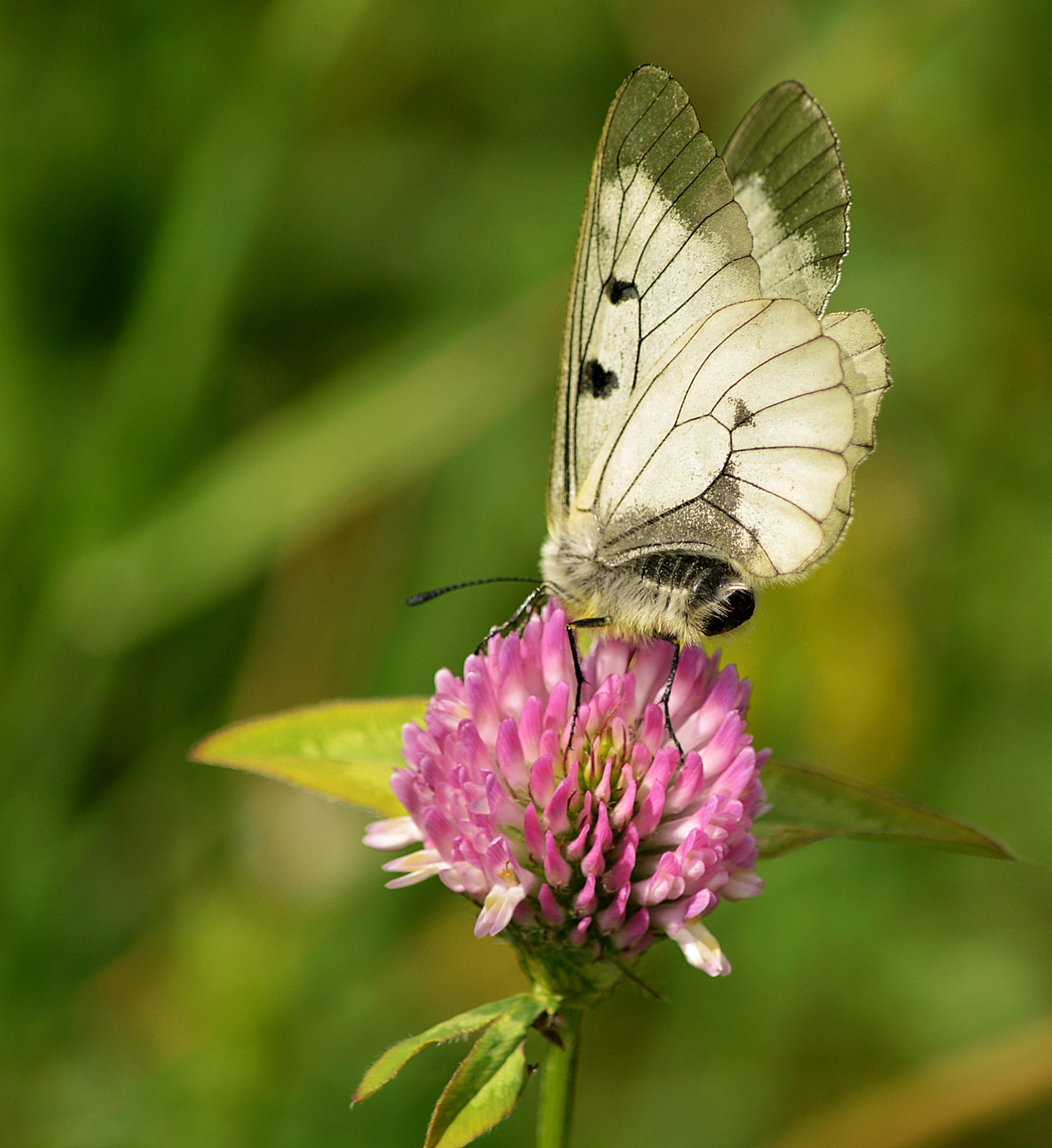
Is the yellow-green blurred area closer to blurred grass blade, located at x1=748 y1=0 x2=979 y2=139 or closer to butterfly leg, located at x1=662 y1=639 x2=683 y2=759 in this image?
blurred grass blade, located at x1=748 y1=0 x2=979 y2=139

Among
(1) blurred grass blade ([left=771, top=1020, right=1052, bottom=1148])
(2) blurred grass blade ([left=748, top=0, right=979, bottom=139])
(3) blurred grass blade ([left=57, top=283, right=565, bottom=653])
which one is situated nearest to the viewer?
(1) blurred grass blade ([left=771, top=1020, right=1052, bottom=1148])

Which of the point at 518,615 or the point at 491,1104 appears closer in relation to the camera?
the point at 491,1104

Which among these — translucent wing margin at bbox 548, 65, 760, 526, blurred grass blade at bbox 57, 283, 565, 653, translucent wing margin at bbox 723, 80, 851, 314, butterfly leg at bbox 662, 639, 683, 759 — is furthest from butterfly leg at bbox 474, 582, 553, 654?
blurred grass blade at bbox 57, 283, 565, 653

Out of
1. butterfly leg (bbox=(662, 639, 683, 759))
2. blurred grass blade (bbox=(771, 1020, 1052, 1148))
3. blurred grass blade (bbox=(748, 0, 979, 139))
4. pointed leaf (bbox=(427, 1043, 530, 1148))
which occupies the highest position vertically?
blurred grass blade (bbox=(748, 0, 979, 139))

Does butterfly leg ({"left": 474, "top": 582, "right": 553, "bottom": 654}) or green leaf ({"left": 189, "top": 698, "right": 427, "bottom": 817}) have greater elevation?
butterfly leg ({"left": 474, "top": 582, "right": 553, "bottom": 654})

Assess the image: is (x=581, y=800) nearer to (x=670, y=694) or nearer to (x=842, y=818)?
(x=670, y=694)

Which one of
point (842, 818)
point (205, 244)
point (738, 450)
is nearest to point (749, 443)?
point (738, 450)

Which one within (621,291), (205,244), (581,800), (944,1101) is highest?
(205,244)

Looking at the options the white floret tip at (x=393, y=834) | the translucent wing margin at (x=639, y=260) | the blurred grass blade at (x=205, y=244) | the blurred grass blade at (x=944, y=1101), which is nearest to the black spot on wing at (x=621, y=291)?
the translucent wing margin at (x=639, y=260)
